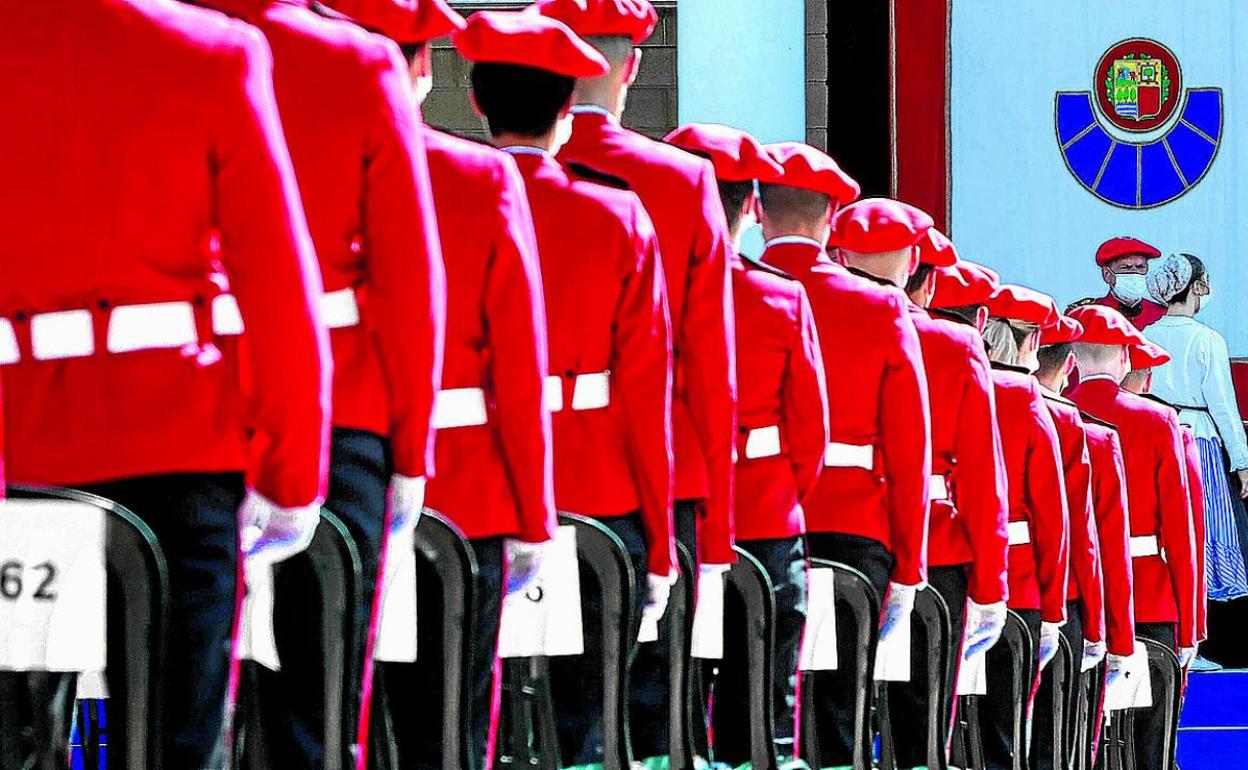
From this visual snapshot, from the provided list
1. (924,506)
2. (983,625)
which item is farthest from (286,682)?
(983,625)

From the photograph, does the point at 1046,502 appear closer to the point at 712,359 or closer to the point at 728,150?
the point at 728,150

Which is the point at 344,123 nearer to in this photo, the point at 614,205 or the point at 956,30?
the point at 614,205

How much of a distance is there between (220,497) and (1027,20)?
7934mm

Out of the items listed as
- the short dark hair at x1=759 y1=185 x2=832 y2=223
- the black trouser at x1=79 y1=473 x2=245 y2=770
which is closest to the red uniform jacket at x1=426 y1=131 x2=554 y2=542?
the black trouser at x1=79 y1=473 x2=245 y2=770

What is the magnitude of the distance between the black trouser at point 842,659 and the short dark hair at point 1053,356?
192cm

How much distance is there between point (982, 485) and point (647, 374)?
5.91 ft

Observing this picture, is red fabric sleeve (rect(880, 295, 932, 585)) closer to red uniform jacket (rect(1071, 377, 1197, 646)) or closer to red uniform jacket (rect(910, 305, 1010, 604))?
red uniform jacket (rect(910, 305, 1010, 604))

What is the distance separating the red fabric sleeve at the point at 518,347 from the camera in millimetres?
3219

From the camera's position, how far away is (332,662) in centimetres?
282

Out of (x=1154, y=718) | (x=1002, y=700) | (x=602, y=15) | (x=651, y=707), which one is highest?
(x=602, y=15)

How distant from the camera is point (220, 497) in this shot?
243 centimetres

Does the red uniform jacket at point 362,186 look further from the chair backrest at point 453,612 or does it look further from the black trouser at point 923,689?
the black trouser at point 923,689

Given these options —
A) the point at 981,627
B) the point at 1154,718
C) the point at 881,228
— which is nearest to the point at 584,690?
the point at 881,228

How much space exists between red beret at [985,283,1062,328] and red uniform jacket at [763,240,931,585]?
47.4 inches
